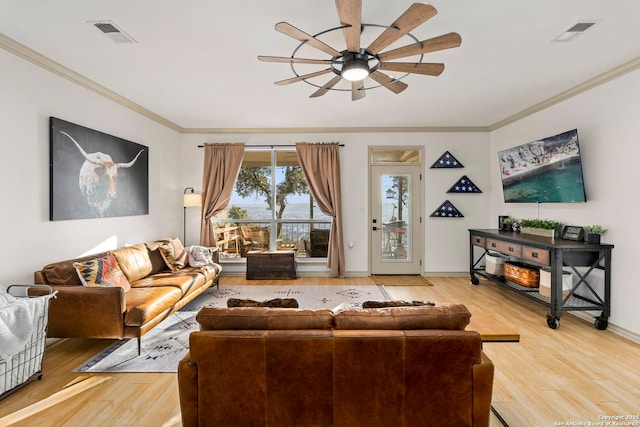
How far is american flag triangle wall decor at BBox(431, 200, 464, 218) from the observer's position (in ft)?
18.0

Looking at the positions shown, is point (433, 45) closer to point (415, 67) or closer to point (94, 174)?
point (415, 67)

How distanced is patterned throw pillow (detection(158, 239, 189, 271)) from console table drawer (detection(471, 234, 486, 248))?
4.41 metres

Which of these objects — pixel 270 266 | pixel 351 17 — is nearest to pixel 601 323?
pixel 351 17

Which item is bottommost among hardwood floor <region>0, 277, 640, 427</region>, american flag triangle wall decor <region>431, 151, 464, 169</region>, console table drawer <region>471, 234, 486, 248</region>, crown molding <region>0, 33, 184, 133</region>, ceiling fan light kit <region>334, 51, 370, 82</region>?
hardwood floor <region>0, 277, 640, 427</region>

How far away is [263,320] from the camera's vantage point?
5.24 ft

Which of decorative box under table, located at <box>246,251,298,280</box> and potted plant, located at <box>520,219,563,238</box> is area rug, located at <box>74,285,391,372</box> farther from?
potted plant, located at <box>520,219,563,238</box>

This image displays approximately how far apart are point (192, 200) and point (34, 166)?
244 cm

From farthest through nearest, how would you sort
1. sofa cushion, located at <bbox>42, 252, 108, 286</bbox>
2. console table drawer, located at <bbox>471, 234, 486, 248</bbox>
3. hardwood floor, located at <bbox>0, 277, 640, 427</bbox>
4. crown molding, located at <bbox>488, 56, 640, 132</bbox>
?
console table drawer, located at <bbox>471, 234, 486, 248</bbox> < crown molding, located at <bbox>488, 56, 640, 132</bbox> < sofa cushion, located at <bbox>42, 252, 108, 286</bbox> < hardwood floor, located at <bbox>0, 277, 640, 427</bbox>

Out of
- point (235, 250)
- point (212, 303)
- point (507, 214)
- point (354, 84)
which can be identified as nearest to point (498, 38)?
point (354, 84)

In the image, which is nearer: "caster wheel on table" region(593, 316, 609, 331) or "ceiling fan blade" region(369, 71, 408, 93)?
"ceiling fan blade" region(369, 71, 408, 93)

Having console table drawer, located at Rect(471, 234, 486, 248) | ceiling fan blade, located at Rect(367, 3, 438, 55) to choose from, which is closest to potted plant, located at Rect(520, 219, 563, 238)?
console table drawer, located at Rect(471, 234, 486, 248)

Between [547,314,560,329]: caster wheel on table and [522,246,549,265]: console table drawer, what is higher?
[522,246,549,265]: console table drawer

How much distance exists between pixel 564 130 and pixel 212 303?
504 centimetres

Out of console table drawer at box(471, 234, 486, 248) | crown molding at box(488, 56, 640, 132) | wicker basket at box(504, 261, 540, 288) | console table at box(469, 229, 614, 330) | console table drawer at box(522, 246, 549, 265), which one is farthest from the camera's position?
A: console table drawer at box(471, 234, 486, 248)
